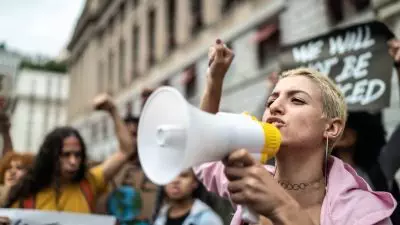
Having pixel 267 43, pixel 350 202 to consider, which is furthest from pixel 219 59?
pixel 267 43

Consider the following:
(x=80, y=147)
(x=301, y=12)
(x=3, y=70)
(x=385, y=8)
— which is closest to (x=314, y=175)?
(x=80, y=147)

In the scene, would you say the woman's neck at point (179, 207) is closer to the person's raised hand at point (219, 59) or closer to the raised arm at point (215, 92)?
the raised arm at point (215, 92)

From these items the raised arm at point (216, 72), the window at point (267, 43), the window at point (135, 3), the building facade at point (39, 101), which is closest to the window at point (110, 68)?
the window at point (135, 3)

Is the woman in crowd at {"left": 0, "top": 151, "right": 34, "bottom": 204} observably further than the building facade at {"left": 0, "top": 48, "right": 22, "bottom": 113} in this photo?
No

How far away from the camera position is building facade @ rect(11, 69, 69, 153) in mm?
34281

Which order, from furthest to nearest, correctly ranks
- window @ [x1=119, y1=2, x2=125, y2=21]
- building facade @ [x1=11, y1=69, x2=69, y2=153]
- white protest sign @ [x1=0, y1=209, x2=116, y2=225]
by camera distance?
building facade @ [x1=11, y1=69, x2=69, y2=153], window @ [x1=119, y1=2, x2=125, y2=21], white protest sign @ [x1=0, y1=209, x2=116, y2=225]

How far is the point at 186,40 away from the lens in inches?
558

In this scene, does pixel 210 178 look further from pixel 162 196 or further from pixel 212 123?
pixel 162 196

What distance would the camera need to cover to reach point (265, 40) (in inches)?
398

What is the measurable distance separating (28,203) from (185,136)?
5.97 ft

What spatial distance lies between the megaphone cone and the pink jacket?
0.83ft

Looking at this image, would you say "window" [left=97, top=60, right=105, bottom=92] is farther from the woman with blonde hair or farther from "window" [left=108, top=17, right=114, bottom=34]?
the woman with blonde hair

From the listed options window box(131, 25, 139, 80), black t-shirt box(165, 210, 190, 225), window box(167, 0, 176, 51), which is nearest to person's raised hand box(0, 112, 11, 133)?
black t-shirt box(165, 210, 190, 225)

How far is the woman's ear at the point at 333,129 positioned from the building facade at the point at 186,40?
6.76 feet
